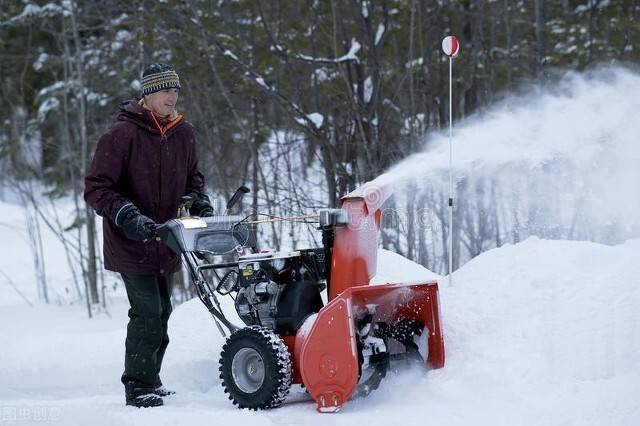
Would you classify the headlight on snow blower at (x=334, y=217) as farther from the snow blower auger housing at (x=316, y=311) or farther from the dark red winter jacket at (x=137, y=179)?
the dark red winter jacket at (x=137, y=179)

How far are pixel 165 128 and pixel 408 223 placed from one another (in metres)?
3.85

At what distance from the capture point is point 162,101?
200 inches

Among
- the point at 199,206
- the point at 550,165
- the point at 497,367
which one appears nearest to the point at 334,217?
the point at 199,206

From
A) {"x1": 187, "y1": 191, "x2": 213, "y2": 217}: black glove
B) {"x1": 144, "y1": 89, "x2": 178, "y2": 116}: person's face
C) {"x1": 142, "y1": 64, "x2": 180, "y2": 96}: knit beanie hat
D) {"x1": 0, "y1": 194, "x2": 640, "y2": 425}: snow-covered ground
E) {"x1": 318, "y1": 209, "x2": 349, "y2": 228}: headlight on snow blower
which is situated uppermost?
{"x1": 142, "y1": 64, "x2": 180, "y2": 96}: knit beanie hat

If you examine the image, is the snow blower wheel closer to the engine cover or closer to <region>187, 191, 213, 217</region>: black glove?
the engine cover

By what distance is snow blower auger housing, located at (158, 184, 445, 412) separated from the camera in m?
4.46

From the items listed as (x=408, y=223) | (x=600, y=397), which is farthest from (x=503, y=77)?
(x=600, y=397)

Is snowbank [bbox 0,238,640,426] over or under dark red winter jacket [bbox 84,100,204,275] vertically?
under

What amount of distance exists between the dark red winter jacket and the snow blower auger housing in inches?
11.2

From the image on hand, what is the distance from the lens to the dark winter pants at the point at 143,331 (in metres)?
4.98

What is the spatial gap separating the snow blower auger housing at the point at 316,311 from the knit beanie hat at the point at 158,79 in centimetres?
84

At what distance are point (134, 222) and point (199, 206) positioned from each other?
737 mm

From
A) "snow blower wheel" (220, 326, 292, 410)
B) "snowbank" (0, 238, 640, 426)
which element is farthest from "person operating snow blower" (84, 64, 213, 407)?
"snow blower wheel" (220, 326, 292, 410)

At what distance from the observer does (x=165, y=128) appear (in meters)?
5.11
